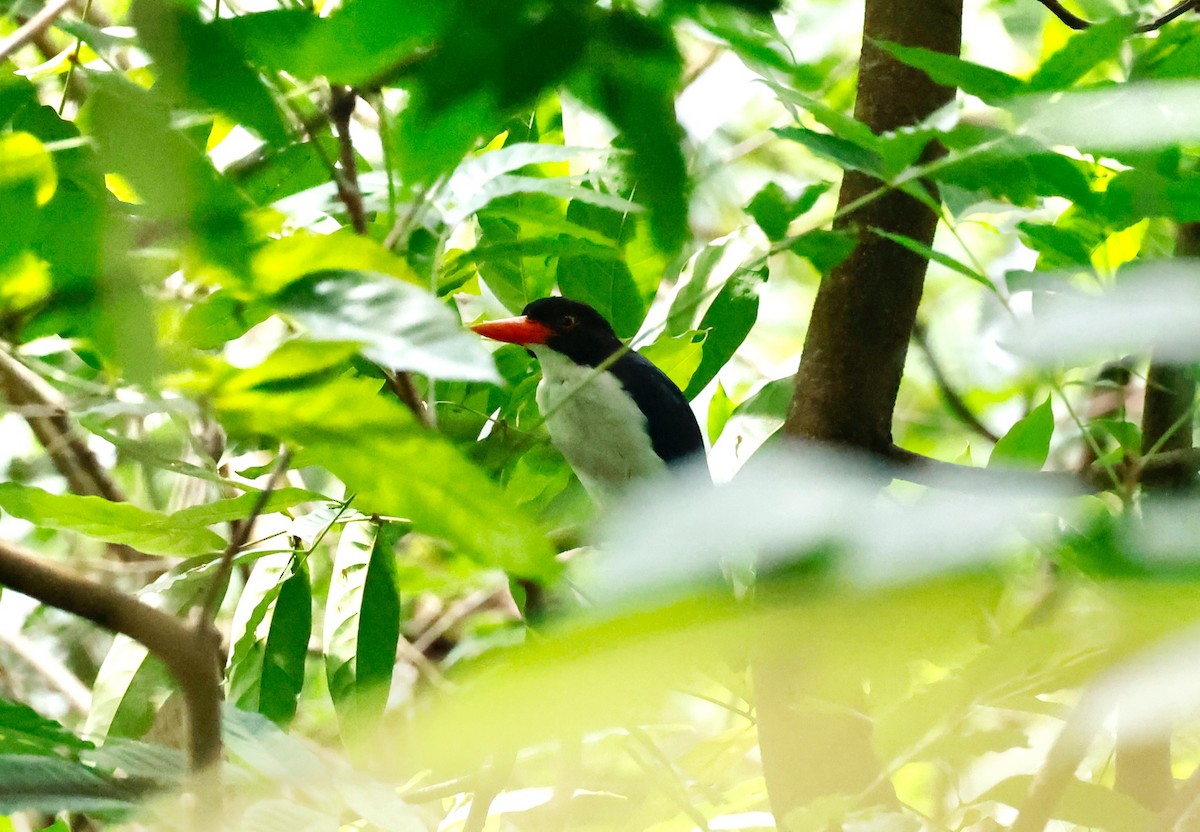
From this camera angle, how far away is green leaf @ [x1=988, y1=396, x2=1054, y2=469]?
101 centimetres

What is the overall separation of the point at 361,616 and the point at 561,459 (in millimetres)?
406

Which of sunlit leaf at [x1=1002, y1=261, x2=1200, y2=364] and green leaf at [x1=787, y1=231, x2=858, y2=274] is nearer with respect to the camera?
sunlit leaf at [x1=1002, y1=261, x2=1200, y2=364]

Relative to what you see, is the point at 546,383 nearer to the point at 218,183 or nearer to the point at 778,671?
the point at 218,183

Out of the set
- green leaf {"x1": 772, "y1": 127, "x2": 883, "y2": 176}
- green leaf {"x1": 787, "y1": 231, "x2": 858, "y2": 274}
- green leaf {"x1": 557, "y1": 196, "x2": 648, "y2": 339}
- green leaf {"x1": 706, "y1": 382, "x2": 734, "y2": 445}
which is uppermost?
green leaf {"x1": 772, "y1": 127, "x2": 883, "y2": 176}

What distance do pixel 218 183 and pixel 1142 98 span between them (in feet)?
1.29

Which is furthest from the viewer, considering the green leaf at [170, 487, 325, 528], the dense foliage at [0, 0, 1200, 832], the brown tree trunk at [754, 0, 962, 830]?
the brown tree trunk at [754, 0, 962, 830]

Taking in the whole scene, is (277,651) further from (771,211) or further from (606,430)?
(606,430)

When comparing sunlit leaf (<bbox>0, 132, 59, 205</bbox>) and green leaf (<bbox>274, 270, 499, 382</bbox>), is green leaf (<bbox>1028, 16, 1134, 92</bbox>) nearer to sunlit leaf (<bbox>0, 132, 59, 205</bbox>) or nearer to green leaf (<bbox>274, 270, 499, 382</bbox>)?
green leaf (<bbox>274, 270, 499, 382</bbox>)

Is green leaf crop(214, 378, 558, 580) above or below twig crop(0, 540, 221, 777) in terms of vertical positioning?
above

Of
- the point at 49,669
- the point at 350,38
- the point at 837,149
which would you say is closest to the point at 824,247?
the point at 837,149

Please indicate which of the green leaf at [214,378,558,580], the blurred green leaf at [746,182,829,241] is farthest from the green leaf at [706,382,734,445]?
the green leaf at [214,378,558,580]

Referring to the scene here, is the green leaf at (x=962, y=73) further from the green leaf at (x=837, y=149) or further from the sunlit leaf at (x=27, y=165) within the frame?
the sunlit leaf at (x=27, y=165)

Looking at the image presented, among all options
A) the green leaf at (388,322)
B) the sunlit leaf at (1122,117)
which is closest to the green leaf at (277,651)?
the green leaf at (388,322)

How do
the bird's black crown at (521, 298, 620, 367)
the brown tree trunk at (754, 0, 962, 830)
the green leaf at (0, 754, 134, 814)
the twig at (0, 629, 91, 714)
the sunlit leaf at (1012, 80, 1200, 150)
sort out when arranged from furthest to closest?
the bird's black crown at (521, 298, 620, 367) < the twig at (0, 629, 91, 714) < the brown tree trunk at (754, 0, 962, 830) < the green leaf at (0, 754, 134, 814) < the sunlit leaf at (1012, 80, 1200, 150)
